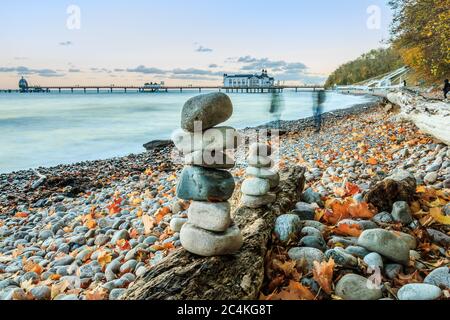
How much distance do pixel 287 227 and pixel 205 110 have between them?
4.37 ft

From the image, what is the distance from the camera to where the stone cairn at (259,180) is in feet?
11.3

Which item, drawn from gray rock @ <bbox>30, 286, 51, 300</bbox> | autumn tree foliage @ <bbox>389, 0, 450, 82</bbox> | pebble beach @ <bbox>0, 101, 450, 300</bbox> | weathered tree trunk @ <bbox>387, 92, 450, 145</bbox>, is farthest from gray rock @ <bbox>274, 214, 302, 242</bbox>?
autumn tree foliage @ <bbox>389, 0, 450, 82</bbox>

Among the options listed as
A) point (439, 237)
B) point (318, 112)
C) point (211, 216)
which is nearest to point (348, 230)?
point (439, 237)

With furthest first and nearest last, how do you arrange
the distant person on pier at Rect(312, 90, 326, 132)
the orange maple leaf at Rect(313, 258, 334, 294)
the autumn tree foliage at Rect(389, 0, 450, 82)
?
the distant person on pier at Rect(312, 90, 326, 132) → the autumn tree foliage at Rect(389, 0, 450, 82) → the orange maple leaf at Rect(313, 258, 334, 294)

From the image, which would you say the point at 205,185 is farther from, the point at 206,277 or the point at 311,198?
the point at 311,198

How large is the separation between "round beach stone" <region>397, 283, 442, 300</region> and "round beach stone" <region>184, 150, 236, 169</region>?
138cm

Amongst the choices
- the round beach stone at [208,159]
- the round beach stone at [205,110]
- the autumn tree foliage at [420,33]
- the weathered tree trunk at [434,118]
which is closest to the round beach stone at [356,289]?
the round beach stone at [208,159]

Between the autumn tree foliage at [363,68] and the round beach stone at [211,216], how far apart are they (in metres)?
63.4

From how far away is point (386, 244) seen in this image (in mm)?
2664

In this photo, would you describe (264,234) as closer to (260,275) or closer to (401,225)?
(260,275)

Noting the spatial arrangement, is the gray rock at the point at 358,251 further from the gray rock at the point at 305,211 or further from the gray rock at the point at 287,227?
the gray rock at the point at 305,211

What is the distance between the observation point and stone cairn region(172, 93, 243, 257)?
240 centimetres

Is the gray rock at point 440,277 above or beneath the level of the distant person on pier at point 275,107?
beneath

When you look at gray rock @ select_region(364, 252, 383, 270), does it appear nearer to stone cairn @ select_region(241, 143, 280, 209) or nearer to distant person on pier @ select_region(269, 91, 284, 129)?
stone cairn @ select_region(241, 143, 280, 209)
